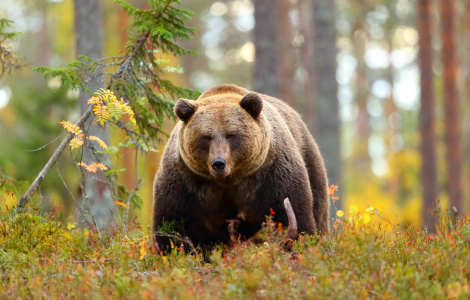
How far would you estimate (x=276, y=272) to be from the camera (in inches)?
180

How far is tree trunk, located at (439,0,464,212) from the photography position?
1961 cm

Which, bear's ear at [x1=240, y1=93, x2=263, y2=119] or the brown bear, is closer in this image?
the brown bear

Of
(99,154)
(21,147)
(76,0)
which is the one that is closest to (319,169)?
(99,154)

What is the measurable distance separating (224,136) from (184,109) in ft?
1.86

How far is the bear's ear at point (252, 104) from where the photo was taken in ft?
20.8

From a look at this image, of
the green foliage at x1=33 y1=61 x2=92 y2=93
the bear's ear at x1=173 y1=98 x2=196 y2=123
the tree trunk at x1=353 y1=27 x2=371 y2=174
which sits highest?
the green foliage at x1=33 y1=61 x2=92 y2=93

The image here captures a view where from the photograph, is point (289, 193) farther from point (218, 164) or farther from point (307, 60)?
point (307, 60)

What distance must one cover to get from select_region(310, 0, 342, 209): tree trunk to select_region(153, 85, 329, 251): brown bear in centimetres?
902

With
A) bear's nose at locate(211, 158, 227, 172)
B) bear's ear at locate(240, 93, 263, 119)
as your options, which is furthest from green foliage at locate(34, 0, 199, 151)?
bear's nose at locate(211, 158, 227, 172)

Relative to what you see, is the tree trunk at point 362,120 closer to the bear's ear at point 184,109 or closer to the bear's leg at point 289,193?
the bear's leg at point 289,193

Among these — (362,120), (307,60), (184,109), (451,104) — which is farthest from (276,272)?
(362,120)

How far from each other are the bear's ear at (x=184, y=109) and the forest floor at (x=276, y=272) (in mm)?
1406

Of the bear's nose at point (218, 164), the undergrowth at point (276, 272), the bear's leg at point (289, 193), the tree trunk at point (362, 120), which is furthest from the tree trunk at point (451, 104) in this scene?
the bear's nose at point (218, 164)

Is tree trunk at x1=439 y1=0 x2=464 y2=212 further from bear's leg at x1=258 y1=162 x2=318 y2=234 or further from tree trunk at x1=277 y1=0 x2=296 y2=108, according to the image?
bear's leg at x1=258 y1=162 x2=318 y2=234
